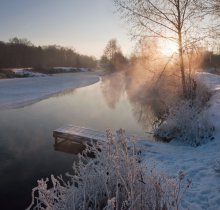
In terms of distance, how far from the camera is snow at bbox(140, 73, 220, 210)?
516 centimetres

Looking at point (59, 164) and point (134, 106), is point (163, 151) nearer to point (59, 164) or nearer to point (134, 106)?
point (59, 164)

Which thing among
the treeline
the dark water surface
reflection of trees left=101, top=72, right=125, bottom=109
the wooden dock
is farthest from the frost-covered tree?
the wooden dock

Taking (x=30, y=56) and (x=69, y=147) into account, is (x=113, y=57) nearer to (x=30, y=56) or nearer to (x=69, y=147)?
(x=30, y=56)

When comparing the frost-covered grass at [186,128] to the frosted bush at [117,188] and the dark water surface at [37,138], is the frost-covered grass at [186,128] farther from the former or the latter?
the frosted bush at [117,188]

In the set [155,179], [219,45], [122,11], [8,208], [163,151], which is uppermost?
[122,11]

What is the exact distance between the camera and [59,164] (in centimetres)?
910

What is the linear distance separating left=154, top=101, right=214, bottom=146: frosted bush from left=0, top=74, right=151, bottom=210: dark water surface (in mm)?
1472

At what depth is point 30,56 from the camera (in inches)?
3118

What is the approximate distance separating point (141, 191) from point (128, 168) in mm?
296

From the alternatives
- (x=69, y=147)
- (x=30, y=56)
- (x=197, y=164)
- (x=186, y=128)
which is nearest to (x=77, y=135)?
(x=69, y=147)

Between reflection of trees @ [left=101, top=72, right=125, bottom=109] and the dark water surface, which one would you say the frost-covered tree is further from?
the dark water surface

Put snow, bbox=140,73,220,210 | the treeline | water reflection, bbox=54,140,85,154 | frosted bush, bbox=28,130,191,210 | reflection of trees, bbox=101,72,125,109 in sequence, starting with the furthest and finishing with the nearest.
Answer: the treeline
reflection of trees, bbox=101,72,125,109
water reflection, bbox=54,140,85,154
snow, bbox=140,73,220,210
frosted bush, bbox=28,130,191,210

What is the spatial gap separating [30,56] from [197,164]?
76.8 meters

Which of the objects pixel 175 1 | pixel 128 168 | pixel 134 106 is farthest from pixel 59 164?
pixel 134 106
